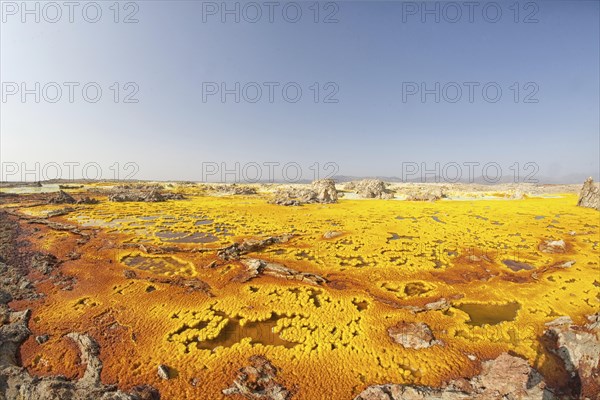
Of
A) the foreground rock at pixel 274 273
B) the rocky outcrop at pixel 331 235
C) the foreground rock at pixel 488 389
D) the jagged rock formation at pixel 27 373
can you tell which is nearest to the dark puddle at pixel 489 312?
the foreground rock at pixel 488 389

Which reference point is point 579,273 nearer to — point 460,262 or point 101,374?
point 460,262

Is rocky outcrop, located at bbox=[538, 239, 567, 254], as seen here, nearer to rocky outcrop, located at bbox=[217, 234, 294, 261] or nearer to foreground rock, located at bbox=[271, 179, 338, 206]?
rocky outcrop, located at bbox=[217, 234, 294, 261]

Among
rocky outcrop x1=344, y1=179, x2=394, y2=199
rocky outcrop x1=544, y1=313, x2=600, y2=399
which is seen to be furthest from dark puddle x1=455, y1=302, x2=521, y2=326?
rocky outcrop x1=344, y1=179, x2=394, y2=199

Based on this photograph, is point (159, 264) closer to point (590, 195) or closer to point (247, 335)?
point (247, 335)

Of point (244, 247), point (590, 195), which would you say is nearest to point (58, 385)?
point (244, 247)

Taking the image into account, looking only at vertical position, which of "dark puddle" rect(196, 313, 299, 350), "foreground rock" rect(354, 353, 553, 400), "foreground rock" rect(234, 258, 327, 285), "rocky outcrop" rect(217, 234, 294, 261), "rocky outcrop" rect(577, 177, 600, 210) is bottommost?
"dark puddle" rect(196, 313, 299, 350)

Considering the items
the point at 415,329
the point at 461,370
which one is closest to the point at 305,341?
the point at 415,329
